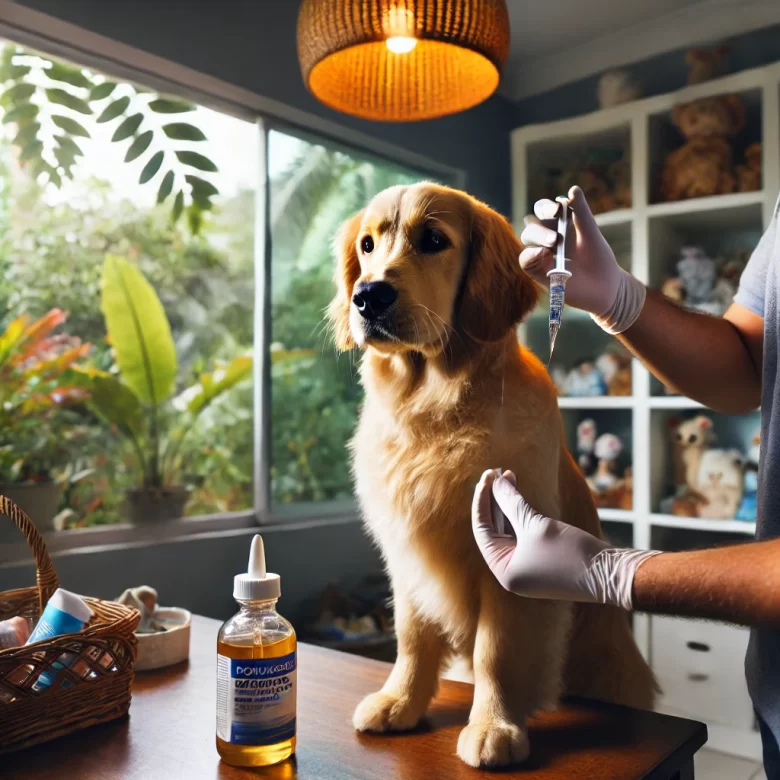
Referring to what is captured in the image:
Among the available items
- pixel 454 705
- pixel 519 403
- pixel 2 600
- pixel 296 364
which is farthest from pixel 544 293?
pixel 296 364

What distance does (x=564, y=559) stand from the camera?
2.39 feet

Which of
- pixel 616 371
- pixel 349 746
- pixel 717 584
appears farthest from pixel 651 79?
pixel 349 746

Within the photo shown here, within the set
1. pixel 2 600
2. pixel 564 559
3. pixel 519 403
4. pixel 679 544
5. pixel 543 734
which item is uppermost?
pixel 519 403

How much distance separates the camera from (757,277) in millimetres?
1038

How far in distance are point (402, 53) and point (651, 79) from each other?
1.74m

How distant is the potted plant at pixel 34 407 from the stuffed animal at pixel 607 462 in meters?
1.81

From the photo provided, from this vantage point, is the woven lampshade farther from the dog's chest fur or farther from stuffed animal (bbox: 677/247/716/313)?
stuffed animal (bbox: 677/247/716/313)

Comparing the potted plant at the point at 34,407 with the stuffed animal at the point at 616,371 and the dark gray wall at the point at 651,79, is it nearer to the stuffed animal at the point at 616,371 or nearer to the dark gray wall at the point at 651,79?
the stuffed animal at the point at 616,371

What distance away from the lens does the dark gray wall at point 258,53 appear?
189 cm

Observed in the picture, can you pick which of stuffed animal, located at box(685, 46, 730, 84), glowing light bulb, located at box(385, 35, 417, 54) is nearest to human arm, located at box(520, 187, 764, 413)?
glowing light bulb, located at box(385, 35, 417, 54)

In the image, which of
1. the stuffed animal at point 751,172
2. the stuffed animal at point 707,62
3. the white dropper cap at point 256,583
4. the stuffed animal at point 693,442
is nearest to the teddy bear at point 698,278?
the stuffed animal at point 751,172

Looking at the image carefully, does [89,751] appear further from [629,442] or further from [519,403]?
[629,442]

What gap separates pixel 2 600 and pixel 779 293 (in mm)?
1147

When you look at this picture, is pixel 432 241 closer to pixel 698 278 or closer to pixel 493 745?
pixel 493 745
